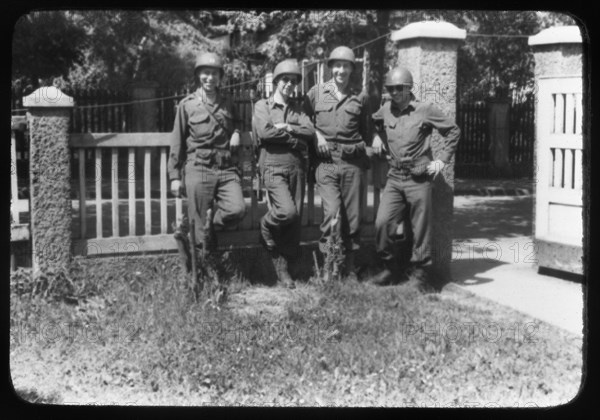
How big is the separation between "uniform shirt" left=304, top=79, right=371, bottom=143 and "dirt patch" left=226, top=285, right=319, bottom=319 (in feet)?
4.35

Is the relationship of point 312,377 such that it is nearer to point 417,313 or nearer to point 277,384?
point 277,384

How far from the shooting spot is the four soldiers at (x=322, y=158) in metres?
6.57

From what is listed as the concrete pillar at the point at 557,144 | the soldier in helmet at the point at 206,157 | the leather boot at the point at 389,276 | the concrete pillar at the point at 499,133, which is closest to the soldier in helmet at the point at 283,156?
the soldier in helmet at the point at 206,157

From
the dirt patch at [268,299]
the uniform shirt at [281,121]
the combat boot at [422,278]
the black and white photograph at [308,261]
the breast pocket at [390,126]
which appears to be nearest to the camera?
the black and white photograph at [308,261]

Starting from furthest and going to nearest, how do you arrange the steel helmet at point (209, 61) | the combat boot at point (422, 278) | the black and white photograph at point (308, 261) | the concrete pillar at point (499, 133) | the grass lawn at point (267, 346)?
the concrete pillar at point (499, 133)
the combat boot at point (422, 278)
the steel helmet at point (209, 61)
the black and white photograph at point (308, 261)
the grass lawn at point (267, 346)

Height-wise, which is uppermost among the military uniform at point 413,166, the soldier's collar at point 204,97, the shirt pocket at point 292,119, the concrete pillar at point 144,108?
the concrete pillar at point 144,108

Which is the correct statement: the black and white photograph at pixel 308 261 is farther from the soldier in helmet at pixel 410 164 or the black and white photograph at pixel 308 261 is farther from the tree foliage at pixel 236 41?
the tree foliage at pixel 236 41

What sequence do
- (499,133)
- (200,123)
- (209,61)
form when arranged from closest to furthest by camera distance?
(209,61) < (200,123) < (499,133)

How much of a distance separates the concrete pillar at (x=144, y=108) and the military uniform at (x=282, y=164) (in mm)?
9043

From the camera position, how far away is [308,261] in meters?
7.32

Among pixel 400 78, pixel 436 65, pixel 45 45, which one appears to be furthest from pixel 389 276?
pixel 45 45

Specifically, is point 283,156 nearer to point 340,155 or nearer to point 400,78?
point 340,155

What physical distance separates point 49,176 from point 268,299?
6.51 feet

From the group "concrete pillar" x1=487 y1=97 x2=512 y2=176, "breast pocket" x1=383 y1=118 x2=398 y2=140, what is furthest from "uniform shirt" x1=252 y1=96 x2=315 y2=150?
"concrete pillar" x1=487 y1=97 x2=512 y2=176
